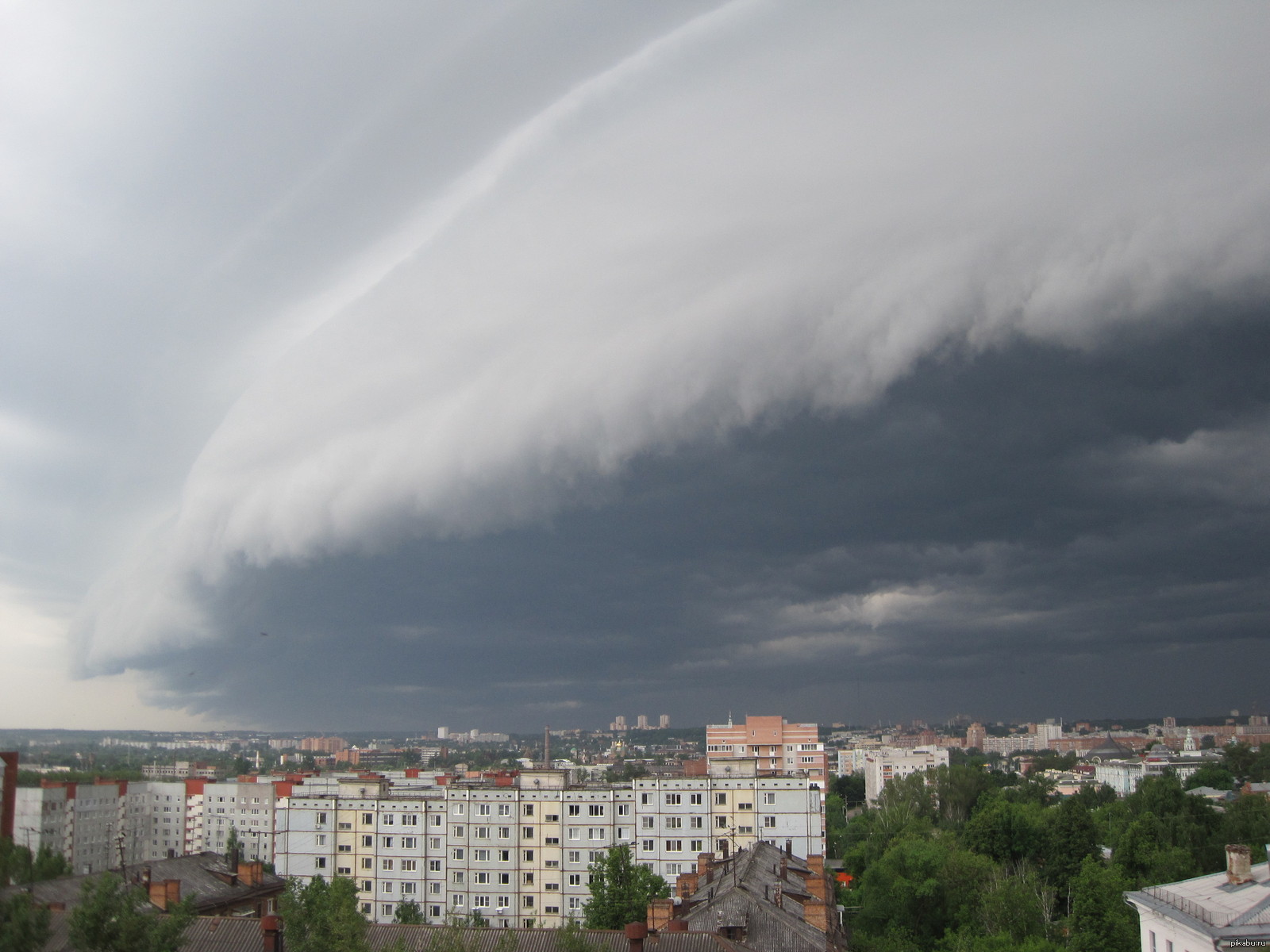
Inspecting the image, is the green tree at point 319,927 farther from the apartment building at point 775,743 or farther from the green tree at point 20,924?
the apartment building at point 775,743

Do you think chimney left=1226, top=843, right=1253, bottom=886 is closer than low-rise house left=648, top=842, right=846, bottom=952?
Yes

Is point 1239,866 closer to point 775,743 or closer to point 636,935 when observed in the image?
point 636,935

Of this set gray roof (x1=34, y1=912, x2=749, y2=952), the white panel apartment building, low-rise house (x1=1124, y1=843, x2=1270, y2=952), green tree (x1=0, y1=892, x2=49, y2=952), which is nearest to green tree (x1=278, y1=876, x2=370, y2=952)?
gray roof (x1=34, y1=912, x2=749, y2=952)

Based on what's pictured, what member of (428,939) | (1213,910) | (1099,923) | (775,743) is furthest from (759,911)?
(775,743)

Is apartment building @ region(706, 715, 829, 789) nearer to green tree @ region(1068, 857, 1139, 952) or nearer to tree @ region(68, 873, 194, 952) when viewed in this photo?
green tree @ region(1068, 857, 1139, 952)

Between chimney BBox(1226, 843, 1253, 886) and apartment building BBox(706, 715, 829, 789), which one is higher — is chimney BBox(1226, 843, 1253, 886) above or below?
above

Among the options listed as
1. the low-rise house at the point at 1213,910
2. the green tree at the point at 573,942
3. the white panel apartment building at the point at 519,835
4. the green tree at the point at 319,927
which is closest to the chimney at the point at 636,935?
the green tree at the point at 573,942
